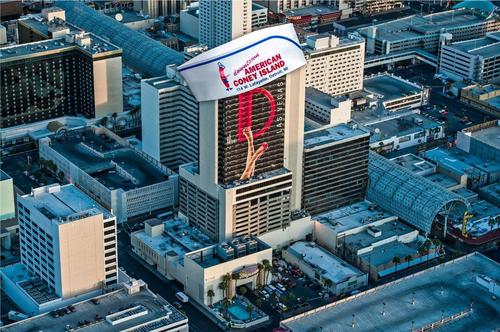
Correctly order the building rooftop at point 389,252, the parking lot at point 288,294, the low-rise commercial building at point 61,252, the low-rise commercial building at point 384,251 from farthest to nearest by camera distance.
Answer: the building rooftop at point 389,252 → the low-rise commercial building at point 384,251 → the parking lot at point 288,294 → the low-rise commercial building at point 61,252

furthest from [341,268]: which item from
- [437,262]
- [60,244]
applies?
[60,244]

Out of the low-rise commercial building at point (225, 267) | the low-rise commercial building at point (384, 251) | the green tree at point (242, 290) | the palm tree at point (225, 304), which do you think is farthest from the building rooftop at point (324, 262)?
the palm tree at point (225, 304)

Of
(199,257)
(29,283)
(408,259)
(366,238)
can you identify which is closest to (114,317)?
(29,283)

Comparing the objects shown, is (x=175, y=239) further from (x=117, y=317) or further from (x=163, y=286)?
(x=117, y=317)

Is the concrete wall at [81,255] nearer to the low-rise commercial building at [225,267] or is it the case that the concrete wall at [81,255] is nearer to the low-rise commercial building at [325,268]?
the low-rise commercial building at [225,267]

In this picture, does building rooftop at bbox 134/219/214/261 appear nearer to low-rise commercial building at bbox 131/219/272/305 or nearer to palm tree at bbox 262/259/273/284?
low-rise commercial building at bbox 131/219/272/305

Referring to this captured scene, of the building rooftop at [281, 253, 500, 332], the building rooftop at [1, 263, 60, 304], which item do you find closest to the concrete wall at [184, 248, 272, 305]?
the building rooftop at [281, 253, 500, 332]
